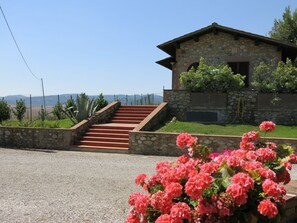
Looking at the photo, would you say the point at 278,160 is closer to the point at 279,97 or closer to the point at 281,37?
the point at 279,97

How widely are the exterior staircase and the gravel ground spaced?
3.12ft

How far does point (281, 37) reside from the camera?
103 ft

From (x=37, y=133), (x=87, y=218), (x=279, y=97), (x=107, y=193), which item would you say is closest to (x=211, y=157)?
(x=87, y=218)

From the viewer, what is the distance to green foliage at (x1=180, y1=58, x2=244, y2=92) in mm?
16844

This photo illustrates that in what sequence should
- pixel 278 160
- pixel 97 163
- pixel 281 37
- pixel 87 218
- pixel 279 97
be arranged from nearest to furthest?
pixel 278 160
pixel 87 218
pixel 97 163
pixel 279 97
pixel 281 37

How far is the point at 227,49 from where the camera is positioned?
2014 cm

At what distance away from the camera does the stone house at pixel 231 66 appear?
16219 millimetres

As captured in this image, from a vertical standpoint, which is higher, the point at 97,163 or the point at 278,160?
the point at 278,160

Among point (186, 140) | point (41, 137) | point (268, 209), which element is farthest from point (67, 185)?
point (41, 137)

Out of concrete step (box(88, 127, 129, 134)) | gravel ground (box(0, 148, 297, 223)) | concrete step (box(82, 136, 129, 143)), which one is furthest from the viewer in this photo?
concrete step (box(88, 127, 129, 134))

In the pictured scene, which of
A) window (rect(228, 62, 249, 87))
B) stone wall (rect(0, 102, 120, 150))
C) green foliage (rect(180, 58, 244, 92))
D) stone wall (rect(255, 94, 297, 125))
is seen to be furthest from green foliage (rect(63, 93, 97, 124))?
window (rect(228, 62, 249, 87))

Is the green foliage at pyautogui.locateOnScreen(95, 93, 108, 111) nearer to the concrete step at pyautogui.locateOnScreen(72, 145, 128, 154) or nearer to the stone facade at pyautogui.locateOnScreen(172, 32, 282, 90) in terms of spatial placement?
the stone facade at pyautogui.locateOnScreen(172, 32, 282, 90)

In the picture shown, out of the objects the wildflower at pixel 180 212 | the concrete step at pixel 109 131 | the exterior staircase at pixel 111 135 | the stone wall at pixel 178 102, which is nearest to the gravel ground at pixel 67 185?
the exterior staircase at pixel 111 135

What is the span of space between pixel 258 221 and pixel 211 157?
87 centimetres
